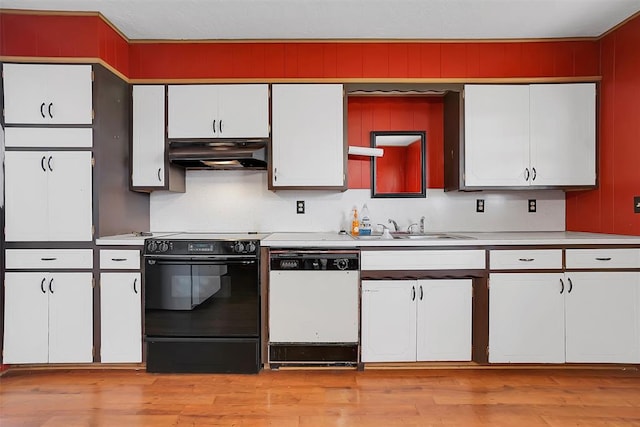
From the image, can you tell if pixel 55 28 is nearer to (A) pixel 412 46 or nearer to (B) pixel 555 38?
(A) pixel 412 46

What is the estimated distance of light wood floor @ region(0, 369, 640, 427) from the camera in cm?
219

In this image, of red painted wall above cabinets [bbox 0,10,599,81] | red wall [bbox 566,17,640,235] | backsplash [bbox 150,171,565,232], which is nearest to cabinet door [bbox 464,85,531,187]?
red painted wall above cabinets [bbox 0,10,599,81]

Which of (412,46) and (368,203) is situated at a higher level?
(412,46)

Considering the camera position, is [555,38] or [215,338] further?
[555,38]

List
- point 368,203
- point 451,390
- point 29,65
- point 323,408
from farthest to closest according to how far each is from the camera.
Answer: point 368,203
point 29,65
point 451,390
point 323,408

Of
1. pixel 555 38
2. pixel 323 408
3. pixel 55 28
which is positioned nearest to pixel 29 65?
pixel 55 28

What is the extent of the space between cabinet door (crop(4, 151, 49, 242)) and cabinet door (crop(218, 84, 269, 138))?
1262mm

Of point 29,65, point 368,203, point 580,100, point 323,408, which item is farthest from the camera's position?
point 368,203

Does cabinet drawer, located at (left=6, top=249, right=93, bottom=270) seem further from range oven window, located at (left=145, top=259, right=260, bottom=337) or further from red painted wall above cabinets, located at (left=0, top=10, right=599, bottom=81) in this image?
red painted wall above cabinets, located at (left=0, top=10, right=599, bottom=81)

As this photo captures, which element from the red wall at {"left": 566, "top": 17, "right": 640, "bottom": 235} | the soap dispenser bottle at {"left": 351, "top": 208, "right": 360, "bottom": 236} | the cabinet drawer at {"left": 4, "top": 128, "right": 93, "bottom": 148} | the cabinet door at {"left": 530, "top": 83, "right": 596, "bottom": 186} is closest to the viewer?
the cabinet drawer at {"left": 4, "top": 128, "right": 93, "bottom": 148}

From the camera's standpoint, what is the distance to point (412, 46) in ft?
10.4

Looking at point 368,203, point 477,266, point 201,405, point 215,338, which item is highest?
point 368,203

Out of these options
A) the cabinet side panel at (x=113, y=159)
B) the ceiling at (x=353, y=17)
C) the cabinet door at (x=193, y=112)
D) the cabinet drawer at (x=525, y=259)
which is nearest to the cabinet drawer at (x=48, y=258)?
Answer: the cabinet side panel at (x=113, y=159)

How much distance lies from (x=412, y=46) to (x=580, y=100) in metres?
1.37
